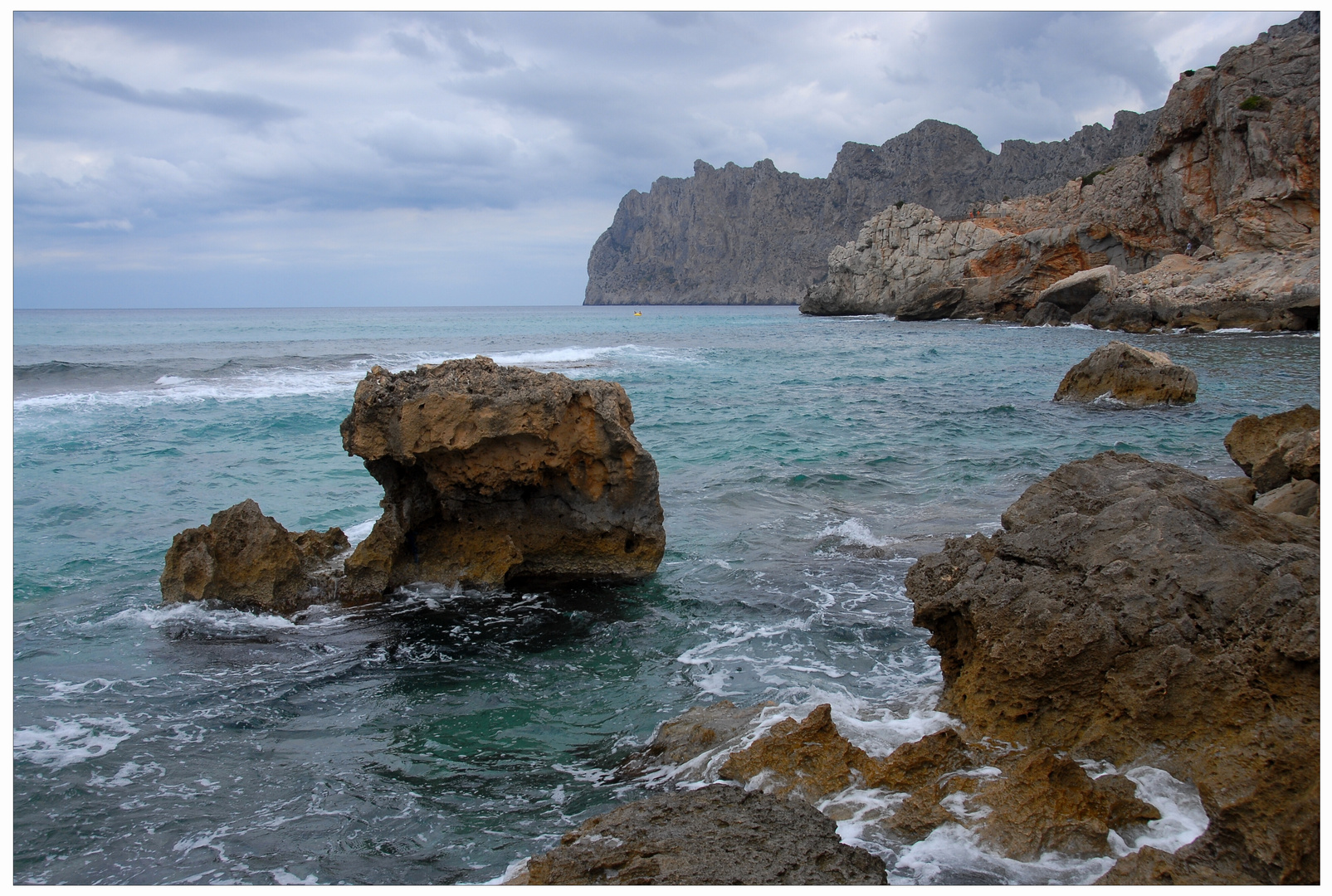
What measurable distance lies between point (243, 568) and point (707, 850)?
4.83 m

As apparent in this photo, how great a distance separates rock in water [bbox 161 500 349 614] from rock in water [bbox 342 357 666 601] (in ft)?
1.27

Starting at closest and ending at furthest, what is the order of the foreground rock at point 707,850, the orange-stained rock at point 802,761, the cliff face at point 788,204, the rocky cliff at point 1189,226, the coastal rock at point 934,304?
1. the foreground rock at point 707,850
2. the orange-stained rock at point 802,761
3. the rocky cliff at point 1189,226
4. the coastal rock at point 934,304
5. the cliff face at point 788,204

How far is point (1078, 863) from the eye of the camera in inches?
110

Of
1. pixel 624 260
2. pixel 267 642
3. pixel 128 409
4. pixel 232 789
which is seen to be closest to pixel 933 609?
pixel 232 789

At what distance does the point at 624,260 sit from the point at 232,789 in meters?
191

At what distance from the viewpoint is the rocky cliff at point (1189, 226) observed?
106 ft

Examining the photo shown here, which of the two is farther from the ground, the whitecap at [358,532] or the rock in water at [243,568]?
the rock in water at [243,568]

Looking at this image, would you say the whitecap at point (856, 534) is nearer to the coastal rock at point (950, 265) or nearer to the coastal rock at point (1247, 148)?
the coastal rock at point (1247, 148)

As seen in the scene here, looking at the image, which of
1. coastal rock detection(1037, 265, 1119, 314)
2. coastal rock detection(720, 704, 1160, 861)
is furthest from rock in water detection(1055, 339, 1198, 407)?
coastal rock detection(1037, 265, 1119, 314)

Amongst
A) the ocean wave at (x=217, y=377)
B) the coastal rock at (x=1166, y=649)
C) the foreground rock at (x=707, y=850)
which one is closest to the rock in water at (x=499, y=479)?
the coastal rock at (x=1166, y=649)

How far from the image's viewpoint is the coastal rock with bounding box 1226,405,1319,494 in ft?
19.7

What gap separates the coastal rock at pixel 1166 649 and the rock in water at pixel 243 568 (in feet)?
15.2

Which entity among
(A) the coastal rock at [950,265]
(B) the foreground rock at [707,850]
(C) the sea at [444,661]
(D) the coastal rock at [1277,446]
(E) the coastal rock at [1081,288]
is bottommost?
(C) the sea at [444,661]

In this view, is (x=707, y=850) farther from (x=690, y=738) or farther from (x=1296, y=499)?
(x=1296, y=499)
